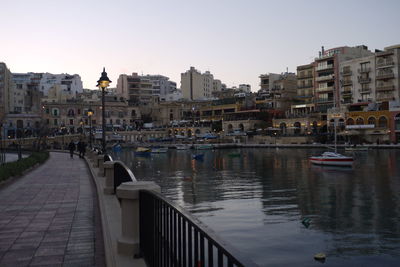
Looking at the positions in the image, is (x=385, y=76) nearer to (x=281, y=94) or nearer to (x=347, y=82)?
(x=347, y=82)

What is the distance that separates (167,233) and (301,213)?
2022 cm

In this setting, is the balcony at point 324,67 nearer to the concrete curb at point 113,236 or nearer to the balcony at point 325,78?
the balcony at point 325,78

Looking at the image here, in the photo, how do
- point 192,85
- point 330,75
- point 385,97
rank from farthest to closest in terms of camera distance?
point 192,85, point 330,75, point 385,97

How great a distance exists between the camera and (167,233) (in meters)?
5.63

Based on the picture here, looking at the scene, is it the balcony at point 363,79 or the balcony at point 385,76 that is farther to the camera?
the balcony at point 363,79

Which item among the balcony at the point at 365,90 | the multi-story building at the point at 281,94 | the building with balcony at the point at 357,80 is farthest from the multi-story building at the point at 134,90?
the balcony at the point at 365,90

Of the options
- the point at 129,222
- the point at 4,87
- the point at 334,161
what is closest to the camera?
the point at 129,222

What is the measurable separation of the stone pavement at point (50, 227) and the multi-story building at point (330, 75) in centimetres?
9206

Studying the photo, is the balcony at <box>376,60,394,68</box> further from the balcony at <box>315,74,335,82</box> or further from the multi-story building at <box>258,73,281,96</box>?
the multi-story building at <box>258,73,281,96</box>

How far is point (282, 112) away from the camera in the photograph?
119938 millimetres

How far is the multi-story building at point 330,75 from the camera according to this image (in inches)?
3954

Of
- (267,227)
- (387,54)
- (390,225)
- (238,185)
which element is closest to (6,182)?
(267,227)

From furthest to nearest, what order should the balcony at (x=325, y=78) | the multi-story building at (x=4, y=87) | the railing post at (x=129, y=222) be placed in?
the multi-story building at (x=4, y=87) < the balcony at (x=325, y=78) < the railing post at (x=129, y=222)

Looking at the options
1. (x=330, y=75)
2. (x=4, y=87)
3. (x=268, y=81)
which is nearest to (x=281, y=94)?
(x=268, y=81)
